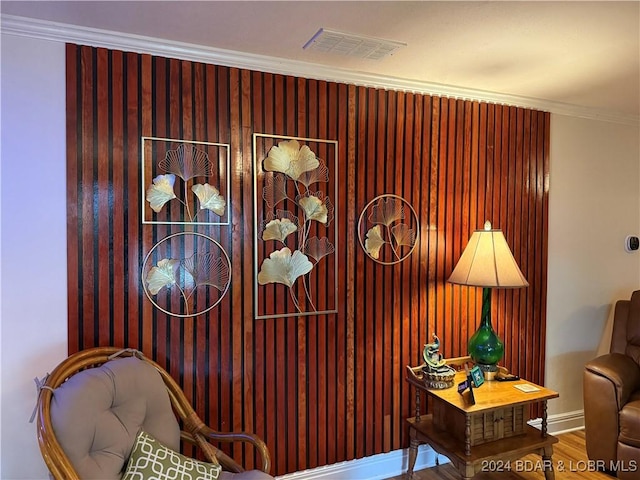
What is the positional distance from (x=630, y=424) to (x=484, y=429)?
908 millimetres

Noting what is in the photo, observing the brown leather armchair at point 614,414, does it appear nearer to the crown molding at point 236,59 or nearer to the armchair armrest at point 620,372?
the armchair armrest at point 620,372

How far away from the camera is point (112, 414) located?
1.77 m

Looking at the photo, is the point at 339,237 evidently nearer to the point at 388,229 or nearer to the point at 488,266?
the point at 388,229

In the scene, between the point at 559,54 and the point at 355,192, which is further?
the point at 355,192

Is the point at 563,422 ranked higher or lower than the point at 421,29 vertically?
lower

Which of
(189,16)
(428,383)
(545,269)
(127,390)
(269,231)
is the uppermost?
(189,16)

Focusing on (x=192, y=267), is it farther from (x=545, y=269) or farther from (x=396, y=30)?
(x=545, y=269)

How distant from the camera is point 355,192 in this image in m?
2.56

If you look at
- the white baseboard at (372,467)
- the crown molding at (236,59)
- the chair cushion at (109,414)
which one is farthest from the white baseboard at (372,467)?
the crown molding at (236,59)

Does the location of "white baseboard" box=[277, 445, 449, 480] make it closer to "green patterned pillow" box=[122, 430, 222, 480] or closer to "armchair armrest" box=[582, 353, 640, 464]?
"green patterned pillow" box=[122, 430, 222, 480]

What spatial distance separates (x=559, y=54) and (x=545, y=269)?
1.56 meters

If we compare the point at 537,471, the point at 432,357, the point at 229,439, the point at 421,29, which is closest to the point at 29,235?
the point at 229,439

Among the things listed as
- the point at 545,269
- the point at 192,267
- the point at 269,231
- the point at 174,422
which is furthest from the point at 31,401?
the point at 545,269

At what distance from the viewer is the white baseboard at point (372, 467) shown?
98.3 inches
